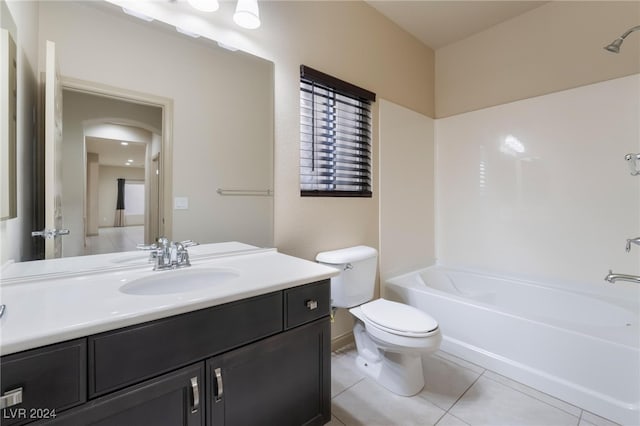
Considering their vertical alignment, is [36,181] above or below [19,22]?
below

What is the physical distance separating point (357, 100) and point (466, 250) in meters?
1.76

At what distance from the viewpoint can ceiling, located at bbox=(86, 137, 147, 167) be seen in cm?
118

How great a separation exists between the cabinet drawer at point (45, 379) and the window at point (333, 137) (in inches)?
53.4

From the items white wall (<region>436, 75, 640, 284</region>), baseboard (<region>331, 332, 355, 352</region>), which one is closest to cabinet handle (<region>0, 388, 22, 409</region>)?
baseboard (<region>331, 332, 355, 352</region>)

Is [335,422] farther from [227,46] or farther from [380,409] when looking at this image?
[227,46]

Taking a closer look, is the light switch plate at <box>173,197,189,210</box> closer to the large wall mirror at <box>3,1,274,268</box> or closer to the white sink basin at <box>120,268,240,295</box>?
the large wall mirror at <box>3,1,274,268</box>

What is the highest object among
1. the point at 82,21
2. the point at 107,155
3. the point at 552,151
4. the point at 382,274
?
the point at 82,21

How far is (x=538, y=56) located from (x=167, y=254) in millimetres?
3035

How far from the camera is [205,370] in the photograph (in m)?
0.91

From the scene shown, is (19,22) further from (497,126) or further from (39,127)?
(497,126)

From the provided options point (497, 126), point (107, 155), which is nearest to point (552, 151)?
point (497, 126)

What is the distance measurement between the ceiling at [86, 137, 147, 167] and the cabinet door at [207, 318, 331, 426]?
0.93m

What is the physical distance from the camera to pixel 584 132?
2096mm

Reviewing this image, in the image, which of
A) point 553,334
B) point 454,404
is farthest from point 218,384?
point 553,334
